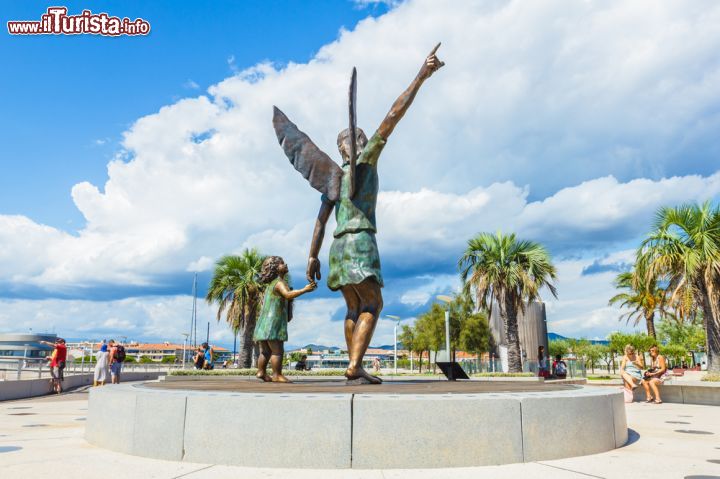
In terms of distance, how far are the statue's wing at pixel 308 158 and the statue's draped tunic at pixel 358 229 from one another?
142 millimetres

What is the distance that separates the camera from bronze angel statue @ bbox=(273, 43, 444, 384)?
5555mm

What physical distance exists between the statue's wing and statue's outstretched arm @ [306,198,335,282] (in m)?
0.18

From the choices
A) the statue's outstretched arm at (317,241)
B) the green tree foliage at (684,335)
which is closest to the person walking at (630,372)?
the statue's outstretched arm at (317,241)

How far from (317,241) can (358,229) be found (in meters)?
A: 0.73

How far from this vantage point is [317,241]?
617 cm

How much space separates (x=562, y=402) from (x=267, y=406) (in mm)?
2444

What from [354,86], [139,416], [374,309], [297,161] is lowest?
[139,416]

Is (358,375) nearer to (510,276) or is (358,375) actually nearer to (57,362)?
(57,362)

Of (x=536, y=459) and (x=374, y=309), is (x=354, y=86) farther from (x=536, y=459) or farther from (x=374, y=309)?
(x=536, y=459)

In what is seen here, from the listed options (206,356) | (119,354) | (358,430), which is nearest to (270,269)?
(358,430)

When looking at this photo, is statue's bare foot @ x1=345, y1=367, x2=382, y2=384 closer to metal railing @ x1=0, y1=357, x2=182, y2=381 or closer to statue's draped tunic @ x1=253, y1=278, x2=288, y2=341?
statue's draped tunic @ x1=253, y1=278, x2=288, y2=341

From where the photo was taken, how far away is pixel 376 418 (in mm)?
3668

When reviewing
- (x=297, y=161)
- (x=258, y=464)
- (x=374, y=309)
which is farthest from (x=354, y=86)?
(x=258, y=464)

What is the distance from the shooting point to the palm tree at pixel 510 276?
69.8ft
